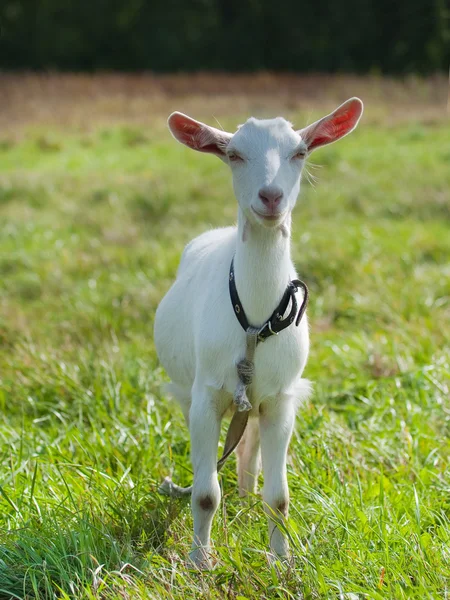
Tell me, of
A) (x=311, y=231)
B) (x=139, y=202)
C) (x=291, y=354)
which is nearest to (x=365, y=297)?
(x=311, y=231)

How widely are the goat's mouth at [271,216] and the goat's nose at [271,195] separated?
0.03 meters

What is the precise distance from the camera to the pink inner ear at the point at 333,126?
2779mm

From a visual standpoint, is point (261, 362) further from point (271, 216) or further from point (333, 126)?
point (333, 126)

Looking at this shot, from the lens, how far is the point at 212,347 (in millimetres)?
2797

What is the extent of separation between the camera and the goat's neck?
2754 mm

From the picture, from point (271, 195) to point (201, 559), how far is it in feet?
4.18

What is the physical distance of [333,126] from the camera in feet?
9.28

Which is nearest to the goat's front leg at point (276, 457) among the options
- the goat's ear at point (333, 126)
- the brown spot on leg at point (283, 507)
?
the brown spot on leg at point (283, 507)

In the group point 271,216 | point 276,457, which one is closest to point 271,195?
point 271,216

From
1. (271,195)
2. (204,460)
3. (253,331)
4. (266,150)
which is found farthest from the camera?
(204,460)

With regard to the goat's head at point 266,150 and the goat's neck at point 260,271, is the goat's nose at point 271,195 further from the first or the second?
the goat's neck at point 260,271

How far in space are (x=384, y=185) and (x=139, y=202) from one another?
281cm

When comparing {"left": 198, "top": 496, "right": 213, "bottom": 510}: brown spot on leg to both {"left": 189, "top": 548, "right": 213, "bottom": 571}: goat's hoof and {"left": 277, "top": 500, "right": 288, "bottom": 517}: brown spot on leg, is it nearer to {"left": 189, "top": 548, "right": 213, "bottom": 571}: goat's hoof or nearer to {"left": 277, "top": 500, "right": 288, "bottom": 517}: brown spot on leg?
{"left": 189, "top": 548, "right": 213, "bottom": 571}: goat's hoof

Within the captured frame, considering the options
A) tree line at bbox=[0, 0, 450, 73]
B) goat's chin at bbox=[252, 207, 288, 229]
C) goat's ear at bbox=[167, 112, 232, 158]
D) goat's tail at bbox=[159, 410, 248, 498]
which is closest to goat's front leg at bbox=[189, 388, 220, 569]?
goat's tail at bbox=[159, 410, 248, 498]
